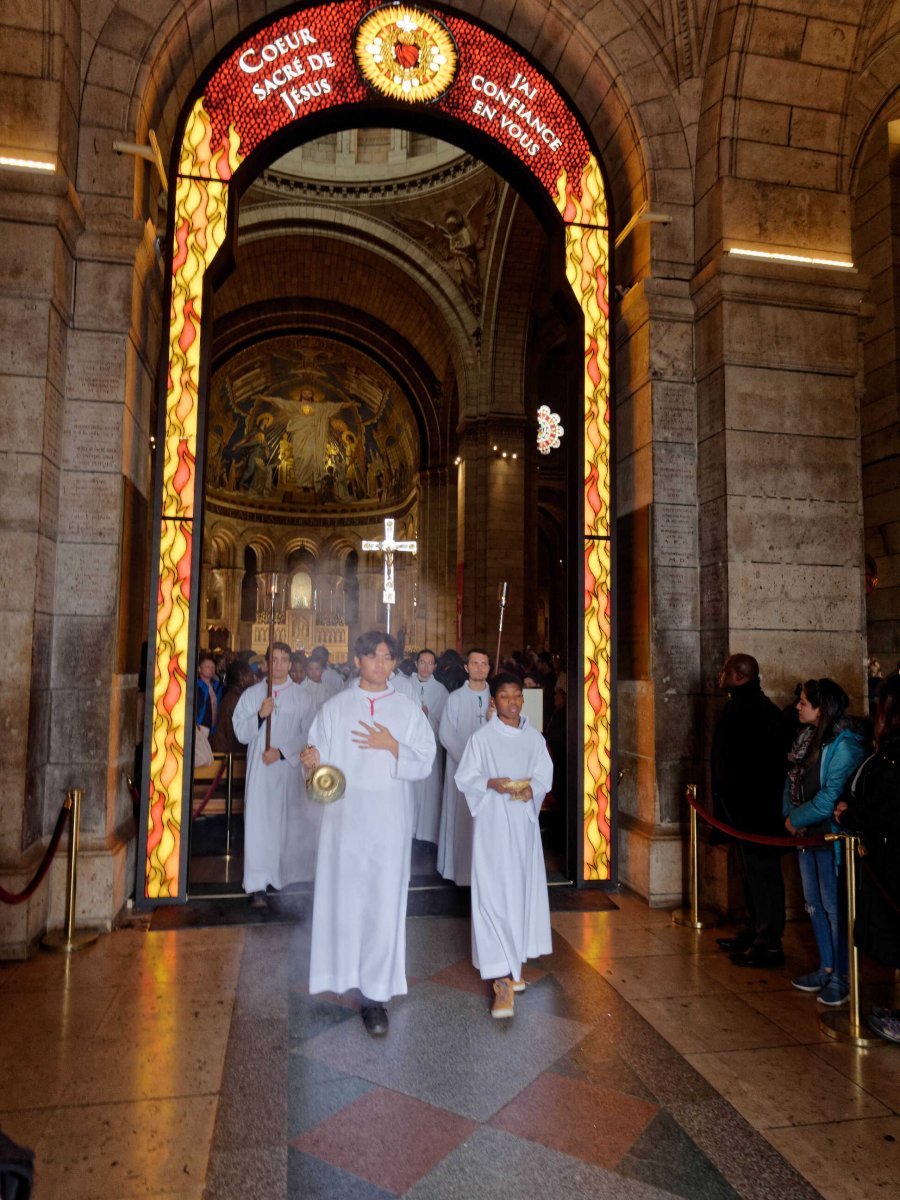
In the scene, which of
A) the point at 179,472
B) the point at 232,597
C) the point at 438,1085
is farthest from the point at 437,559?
the point at 438,1085

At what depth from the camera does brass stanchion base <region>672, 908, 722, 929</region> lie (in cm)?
525

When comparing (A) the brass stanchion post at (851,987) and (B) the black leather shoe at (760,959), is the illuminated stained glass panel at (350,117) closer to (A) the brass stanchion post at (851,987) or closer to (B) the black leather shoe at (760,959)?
(B) the black leather shoe at (760,959)

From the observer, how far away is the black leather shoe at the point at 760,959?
15.1 ft

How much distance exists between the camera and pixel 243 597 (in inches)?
1184

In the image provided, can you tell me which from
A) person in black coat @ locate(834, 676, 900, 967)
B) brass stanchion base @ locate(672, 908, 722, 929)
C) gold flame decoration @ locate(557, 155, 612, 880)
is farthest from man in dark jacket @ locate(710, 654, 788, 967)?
gold flame decoration @ locate(557, 155, 612, 880)

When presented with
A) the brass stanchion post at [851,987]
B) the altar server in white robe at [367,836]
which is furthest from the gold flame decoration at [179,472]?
the brass stanchion post at [851,987]

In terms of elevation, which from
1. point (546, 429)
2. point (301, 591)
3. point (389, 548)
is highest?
point (546, 429)

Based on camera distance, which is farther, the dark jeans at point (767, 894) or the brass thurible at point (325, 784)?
the dark jeans at point (767, 894)

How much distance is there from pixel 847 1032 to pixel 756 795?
4.18 ft

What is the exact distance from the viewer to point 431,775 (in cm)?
722

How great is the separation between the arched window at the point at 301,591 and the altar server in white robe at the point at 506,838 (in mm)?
27397

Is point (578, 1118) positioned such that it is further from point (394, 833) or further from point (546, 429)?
point (546, 429)

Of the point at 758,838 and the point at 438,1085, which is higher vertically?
the point at 758,838

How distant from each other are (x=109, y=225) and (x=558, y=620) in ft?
85.3
